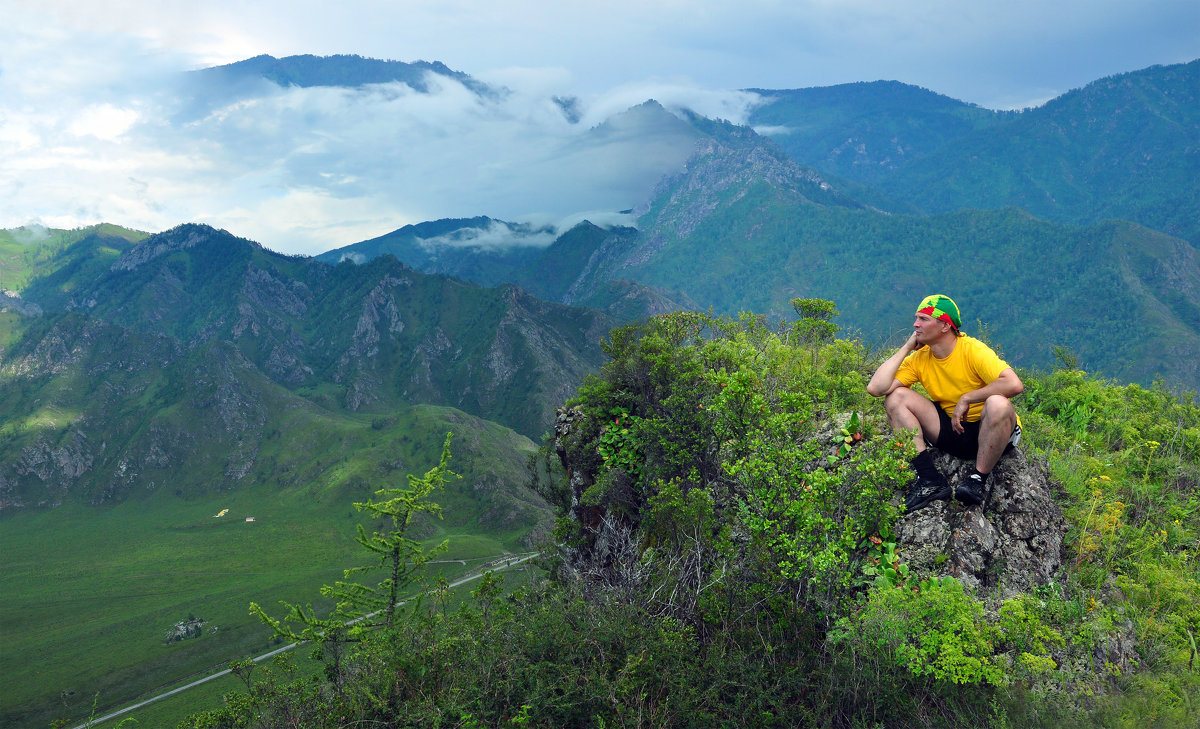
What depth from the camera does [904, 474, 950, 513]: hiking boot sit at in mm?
8922

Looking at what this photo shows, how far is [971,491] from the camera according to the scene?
28.7ft

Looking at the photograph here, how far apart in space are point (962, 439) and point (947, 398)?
2.08 feet

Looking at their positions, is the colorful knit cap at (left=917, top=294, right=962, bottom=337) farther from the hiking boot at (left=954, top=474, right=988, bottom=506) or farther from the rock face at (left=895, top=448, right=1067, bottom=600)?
the hiking boot at (left=954, top=474, right=988, bottom=506)

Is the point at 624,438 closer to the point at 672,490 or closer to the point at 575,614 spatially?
the point at 672,490

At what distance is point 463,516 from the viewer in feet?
553

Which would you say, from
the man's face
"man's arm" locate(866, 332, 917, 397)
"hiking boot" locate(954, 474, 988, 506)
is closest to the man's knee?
"hiking boot" locate(954, 474, 988, 506)

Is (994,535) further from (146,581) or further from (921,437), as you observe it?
(146,581)

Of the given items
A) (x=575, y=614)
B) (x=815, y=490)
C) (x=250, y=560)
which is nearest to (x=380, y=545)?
(x=575, y=614)

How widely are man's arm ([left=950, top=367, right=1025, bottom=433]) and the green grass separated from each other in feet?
343

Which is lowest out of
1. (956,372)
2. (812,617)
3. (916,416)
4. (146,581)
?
(146,581)

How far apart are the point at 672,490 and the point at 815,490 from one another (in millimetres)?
2677

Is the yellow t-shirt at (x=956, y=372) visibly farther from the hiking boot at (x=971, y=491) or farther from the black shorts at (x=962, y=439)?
the hiking boot at (x=971, y=491)

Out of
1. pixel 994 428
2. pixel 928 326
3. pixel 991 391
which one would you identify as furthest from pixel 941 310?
pixel 994 428

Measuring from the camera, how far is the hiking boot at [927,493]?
351 inches
